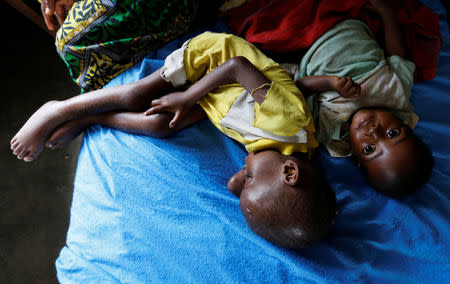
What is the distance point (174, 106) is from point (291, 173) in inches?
18.8

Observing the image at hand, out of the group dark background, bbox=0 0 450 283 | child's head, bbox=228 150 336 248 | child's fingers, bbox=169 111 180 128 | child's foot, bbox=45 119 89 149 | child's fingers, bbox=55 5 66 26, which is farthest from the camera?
dark background, bbox=0 0 450 283

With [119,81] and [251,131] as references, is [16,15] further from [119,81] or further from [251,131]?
[251,131]

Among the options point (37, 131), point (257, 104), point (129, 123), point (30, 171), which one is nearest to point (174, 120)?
point (129, 123)

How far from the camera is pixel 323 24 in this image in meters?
1.17

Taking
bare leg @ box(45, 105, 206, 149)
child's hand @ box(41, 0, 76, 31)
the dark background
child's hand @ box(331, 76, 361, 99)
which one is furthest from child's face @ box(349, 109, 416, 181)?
child's hand @ box(41, 0, 76, 31)

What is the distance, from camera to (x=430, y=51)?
1.25 metres

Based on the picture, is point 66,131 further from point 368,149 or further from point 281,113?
point 368,149

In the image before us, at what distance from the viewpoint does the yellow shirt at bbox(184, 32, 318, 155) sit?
0.92m

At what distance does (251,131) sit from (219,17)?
0.69 metres

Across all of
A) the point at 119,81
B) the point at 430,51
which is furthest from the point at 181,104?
the point at 430,51

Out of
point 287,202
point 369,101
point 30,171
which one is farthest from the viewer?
point 30,171

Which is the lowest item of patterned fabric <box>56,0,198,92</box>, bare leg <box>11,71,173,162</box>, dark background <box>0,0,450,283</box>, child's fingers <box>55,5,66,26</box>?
dark background <box>0,0,450,283</box>

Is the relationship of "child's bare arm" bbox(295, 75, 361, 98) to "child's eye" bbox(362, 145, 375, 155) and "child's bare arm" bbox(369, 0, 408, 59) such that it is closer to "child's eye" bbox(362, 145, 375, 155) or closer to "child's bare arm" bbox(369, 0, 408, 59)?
"child's eye" bbox(362, 145, 375, 155)

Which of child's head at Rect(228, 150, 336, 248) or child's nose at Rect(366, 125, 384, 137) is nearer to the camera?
child's head at Rect(228, 150, 336, 248)
